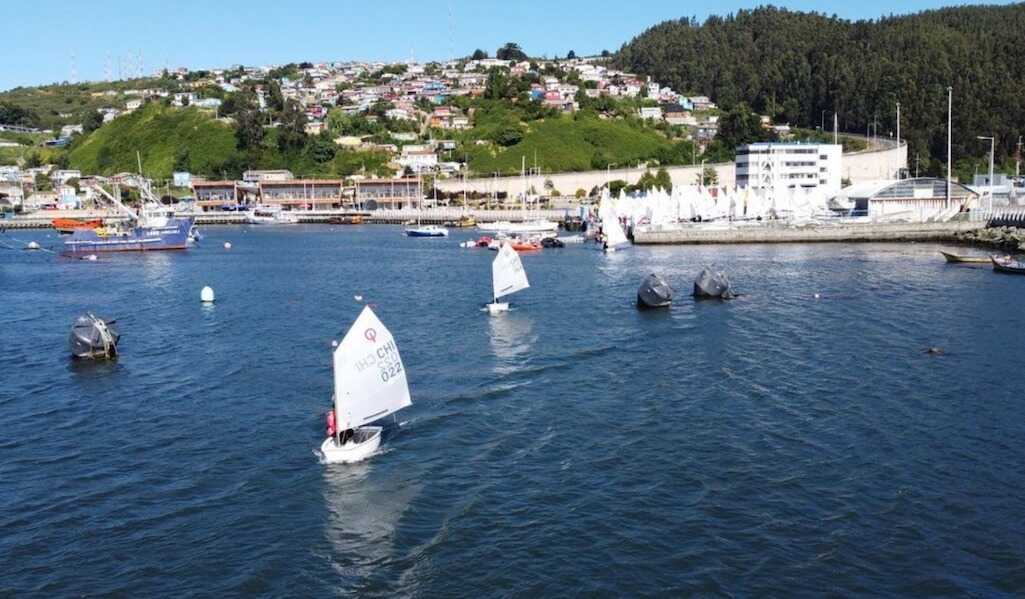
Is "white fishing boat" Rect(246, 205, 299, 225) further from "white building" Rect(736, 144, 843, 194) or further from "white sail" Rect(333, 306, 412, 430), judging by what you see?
"white sail" Rect(333, 306, 412, 430)

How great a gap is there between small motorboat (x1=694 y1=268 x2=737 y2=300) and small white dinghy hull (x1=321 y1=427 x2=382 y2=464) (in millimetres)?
31896

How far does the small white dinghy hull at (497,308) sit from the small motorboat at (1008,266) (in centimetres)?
3596

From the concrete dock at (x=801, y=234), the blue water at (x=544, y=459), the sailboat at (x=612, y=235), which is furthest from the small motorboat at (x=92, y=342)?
the concrete dock at (x=801, y=234)

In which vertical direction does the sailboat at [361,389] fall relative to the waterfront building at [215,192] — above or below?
below

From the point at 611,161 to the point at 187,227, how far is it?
98.2 meters

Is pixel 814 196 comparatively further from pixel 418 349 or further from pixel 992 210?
pixel 418 349

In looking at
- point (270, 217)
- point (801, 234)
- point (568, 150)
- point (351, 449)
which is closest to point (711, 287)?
point (351, 449)

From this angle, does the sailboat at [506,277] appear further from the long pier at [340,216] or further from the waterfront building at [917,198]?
the long pier at [340,216]

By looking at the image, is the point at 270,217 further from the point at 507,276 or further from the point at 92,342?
the point at 92,342

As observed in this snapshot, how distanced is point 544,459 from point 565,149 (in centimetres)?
16702

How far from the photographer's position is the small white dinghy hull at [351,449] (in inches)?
970

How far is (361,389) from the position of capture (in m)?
25.3

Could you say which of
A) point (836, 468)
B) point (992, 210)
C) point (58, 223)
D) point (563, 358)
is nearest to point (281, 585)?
point (836, 468)

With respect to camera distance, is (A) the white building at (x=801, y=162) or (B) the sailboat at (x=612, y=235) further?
(A) the white building at (x=801, y=162)
